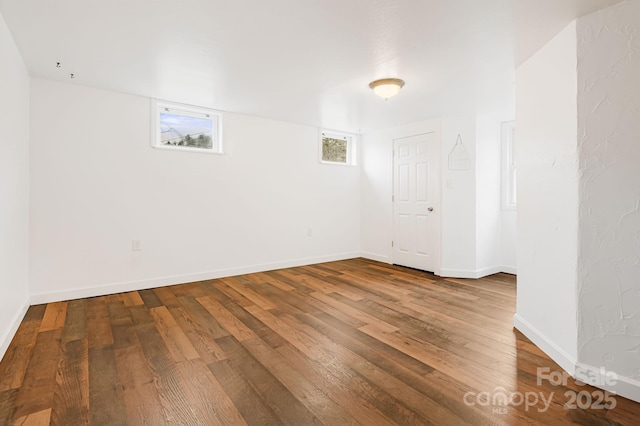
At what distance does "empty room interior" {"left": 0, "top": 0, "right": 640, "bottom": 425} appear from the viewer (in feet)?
5.74

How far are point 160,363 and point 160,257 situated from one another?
214cm

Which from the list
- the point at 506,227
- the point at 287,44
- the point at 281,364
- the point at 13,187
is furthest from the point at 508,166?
the point at 13,187

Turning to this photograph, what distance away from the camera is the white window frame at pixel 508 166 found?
465 cm

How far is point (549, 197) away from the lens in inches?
87.6

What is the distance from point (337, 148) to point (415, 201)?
5.83ft

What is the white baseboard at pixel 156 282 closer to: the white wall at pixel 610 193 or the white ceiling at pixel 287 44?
the white ceiling at pixel 287 44

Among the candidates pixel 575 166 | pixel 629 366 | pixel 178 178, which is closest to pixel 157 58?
pixel 178 178

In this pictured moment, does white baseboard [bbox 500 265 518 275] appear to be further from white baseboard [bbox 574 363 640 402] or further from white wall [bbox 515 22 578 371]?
white baseboard [bbox 574 363 640 402]

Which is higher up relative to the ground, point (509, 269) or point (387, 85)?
point (387, 85)

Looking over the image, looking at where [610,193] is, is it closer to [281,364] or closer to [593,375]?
[593,375]

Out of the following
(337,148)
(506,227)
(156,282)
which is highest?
(337,148)

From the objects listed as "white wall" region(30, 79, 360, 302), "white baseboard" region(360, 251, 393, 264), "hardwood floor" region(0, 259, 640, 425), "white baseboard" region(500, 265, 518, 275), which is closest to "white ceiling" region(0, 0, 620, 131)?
"white wall" region(30, 79, 360, 302)

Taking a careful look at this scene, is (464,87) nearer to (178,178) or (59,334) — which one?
(178,178)

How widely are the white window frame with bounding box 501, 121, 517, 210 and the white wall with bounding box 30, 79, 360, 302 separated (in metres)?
2.89
